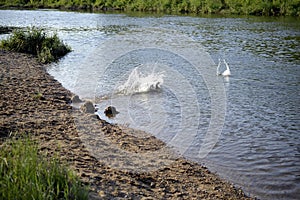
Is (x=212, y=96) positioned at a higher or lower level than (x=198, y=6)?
lower

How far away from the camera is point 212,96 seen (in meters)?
13.9

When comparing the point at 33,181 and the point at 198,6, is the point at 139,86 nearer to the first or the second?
the point at 33,181

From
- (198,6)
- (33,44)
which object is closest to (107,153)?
(33,44)

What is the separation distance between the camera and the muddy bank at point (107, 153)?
6.05 metres

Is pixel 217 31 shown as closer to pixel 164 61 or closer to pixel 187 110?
pixel 164 61

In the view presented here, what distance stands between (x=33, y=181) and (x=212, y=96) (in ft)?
33.2

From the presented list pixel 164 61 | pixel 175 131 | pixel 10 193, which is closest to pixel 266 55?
pixel 164 61

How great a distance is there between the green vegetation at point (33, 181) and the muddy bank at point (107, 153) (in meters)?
0.44

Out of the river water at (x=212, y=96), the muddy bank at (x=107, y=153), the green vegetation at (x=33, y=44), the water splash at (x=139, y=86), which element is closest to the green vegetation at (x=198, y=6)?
the river water at (x=212, y=96)

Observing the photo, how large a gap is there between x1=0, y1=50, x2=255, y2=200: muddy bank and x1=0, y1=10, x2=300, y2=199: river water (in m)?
0.67

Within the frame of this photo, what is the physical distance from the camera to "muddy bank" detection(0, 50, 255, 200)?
6047mm

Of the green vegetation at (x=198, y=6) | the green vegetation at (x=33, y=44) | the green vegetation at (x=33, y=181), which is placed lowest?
the green vegetation at (x=33, y=181)

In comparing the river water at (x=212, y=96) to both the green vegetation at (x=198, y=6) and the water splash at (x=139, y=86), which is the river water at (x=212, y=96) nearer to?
the water splash at (x=139, y=86)

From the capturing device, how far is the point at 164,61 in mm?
20641
